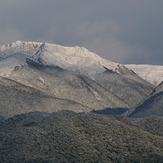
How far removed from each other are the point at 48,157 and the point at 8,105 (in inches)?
4790

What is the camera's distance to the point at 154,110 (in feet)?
645

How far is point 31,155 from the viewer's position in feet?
223

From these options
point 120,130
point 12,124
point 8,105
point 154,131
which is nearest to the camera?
point 120,130

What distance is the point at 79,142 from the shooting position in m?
74.2

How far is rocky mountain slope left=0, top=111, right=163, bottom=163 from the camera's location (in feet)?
226

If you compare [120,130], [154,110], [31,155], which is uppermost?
[154,110]

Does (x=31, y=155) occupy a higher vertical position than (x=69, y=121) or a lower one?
lower

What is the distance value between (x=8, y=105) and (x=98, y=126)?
110 metres

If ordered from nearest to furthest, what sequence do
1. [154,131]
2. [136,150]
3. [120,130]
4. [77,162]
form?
[77,162], [136,150], [120,130], [154,131]

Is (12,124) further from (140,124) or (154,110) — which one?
(154,110)

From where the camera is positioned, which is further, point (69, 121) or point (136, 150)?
point (69, 121)

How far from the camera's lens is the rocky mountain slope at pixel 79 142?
226 feet

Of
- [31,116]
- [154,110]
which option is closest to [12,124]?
[31,116]

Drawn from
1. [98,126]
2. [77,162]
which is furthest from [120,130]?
[77,162]
